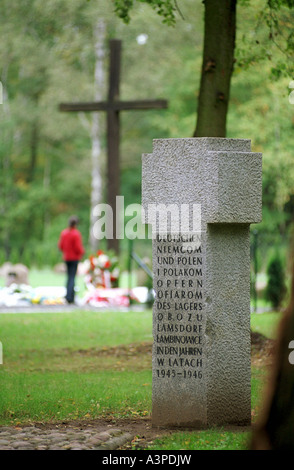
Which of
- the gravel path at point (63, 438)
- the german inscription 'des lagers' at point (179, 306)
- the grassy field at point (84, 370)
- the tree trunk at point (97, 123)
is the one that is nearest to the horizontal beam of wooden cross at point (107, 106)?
the grassy field at point (84, 370)

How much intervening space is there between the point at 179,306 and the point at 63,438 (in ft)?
4.13

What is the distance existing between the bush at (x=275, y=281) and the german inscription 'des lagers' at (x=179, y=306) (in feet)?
36.2

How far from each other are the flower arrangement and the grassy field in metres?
2.62

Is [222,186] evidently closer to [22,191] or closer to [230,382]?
[230,382]

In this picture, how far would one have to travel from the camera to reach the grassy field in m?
6.84

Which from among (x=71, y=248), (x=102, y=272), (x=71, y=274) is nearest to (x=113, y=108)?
(x=71, y=248)

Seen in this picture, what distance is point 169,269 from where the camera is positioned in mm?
6047

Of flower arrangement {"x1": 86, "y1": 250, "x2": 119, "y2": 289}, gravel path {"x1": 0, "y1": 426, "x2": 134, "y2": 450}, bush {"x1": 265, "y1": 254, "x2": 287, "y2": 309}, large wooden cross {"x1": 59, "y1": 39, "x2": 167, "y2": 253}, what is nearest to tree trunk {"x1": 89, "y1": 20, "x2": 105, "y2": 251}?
large wooden cross {"x1": 59, "y1": 39, "x2": 167, "y2": 253}

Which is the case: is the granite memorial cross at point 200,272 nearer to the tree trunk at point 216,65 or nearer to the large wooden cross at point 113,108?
the tree trunk at point 216,65

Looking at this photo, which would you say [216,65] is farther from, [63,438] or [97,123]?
[97,123]

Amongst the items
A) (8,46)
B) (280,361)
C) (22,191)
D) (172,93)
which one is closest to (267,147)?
(172,93)

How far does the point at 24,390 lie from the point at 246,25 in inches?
482

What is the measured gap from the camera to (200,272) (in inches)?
234

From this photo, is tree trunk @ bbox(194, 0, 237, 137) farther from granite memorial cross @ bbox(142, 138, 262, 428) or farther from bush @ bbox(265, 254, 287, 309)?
bush @ bbox(265, 254, 287, 309)
